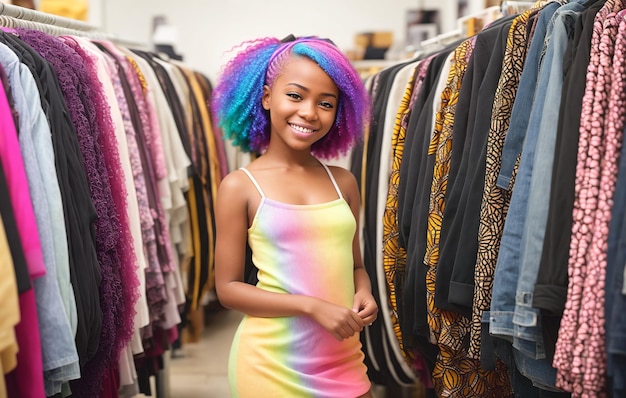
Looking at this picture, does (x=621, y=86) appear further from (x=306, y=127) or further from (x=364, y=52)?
(x=364, y=52)

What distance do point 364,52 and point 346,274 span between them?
411 cm

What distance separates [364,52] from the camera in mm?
5402

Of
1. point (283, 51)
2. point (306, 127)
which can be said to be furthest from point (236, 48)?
point (306, 127)

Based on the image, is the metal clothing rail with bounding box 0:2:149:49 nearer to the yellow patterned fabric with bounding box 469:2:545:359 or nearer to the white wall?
the yellow patterned fabric with bounding box 469:2:545:359

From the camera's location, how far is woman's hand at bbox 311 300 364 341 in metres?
1.36

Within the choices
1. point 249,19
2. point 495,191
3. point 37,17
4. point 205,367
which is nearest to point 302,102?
point 495,191

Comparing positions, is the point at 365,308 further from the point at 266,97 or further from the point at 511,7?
the point at 511,7

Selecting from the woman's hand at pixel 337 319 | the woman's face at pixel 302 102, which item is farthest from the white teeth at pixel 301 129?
the woman's hand at pixel 337 319

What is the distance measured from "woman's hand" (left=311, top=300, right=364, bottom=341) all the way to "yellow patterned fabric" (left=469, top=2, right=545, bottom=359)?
0.96 ft

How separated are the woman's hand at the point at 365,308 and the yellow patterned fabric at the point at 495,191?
228mm

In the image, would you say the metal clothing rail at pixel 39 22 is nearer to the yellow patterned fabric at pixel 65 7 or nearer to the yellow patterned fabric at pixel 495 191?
the yellow patterned fabric at pixel 65 7

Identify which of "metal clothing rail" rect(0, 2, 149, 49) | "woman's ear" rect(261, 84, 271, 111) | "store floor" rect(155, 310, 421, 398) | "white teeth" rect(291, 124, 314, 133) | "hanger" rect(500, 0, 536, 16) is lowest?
"store floor" rect(155, 310, 421, 398)

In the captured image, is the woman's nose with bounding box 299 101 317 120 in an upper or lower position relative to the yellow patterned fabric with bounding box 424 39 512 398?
upper

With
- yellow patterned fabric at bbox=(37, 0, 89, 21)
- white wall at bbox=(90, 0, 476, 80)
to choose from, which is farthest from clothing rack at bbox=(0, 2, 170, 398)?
white wall at bbox=(90, 0, 476, 80)
